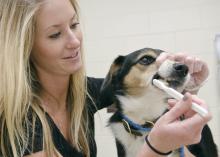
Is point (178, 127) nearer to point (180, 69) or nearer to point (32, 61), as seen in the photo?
point (180, 69)

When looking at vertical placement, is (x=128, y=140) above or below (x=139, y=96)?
below

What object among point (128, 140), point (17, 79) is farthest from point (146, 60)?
point (17, 79)

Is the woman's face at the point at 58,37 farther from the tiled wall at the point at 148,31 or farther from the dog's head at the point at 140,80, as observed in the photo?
the tiled wall at the point at 148,31

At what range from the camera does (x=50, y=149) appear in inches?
45.4

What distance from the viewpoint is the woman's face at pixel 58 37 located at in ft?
3.78

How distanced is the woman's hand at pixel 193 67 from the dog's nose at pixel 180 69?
2cm

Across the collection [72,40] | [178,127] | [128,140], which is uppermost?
[72,40]

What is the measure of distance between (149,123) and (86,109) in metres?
0.27

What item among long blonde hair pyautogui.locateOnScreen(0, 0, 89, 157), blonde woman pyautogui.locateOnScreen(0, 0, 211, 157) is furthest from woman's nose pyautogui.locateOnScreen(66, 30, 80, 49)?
long blonde hair pyautogui.locateOnScreen(0, 0, 89, 157)

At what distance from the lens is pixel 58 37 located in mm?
1181

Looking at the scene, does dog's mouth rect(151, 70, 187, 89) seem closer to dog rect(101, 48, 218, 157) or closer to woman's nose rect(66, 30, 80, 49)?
dog rect(101, 48, 218, 157)

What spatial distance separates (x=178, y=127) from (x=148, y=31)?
1.44 m

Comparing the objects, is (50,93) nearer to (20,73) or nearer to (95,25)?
(20,73)

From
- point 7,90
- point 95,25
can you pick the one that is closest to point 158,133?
point 7,90
